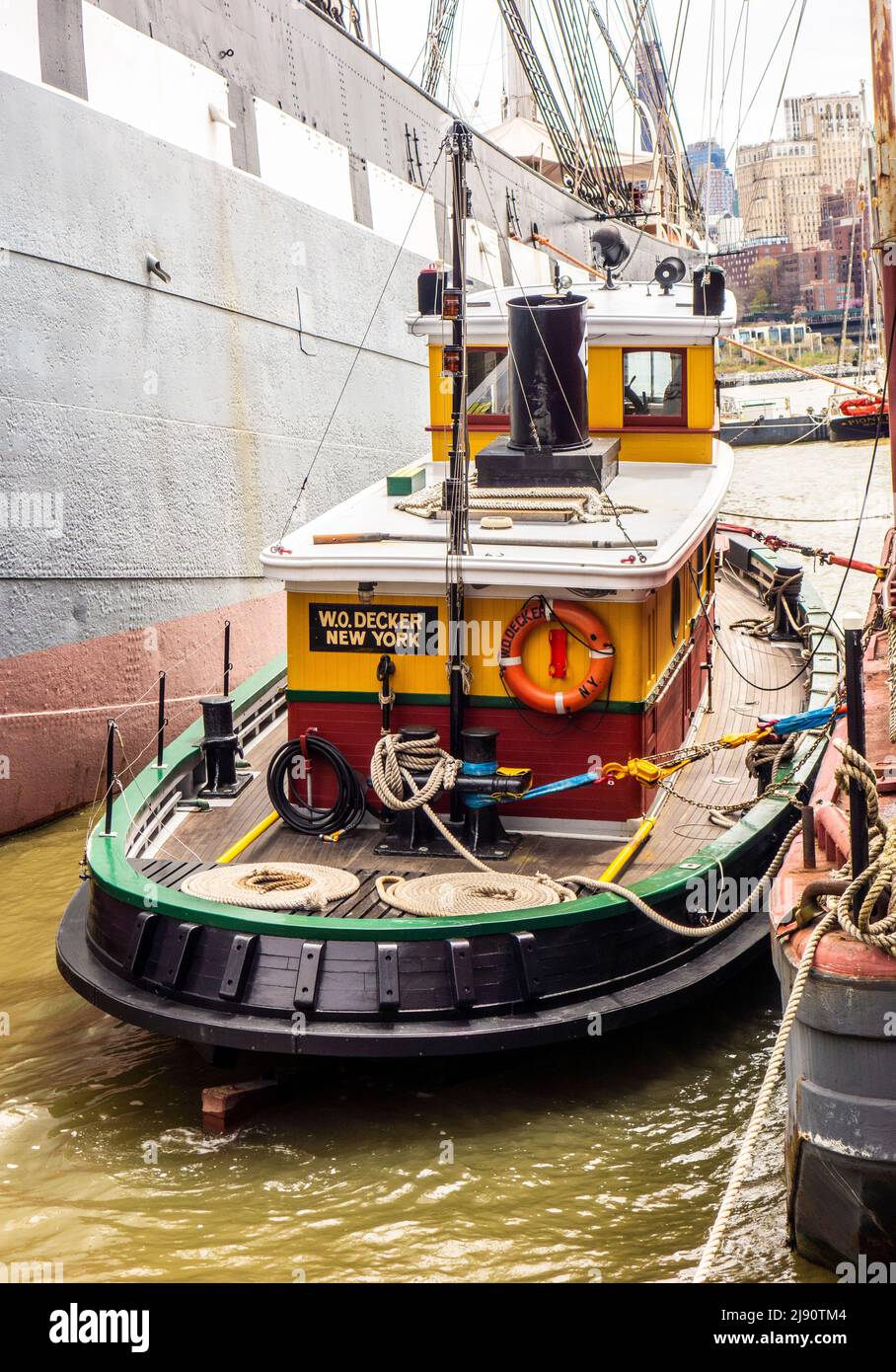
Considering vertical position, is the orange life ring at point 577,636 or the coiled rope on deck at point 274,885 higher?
the orange life ring at point 577,636

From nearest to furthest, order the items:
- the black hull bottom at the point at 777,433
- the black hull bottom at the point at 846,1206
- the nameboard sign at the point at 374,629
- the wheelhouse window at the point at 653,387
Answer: the black hull bottom at the point at 846,1206
the nameboard sign at the point at 374,629
the wheelhouse window at the point at 653,387
the black hull bottom at the point at 777,433

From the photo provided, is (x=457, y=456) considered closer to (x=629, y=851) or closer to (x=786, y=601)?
(x=629, y=851)

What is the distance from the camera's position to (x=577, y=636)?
27.7 ft

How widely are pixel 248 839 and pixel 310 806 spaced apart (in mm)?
483

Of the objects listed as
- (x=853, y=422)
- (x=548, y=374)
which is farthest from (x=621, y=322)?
(x=853, y=422)

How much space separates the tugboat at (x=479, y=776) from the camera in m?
7.04

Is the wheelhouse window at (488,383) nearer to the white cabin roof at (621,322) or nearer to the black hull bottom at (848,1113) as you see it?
the white cabin roof at (621,322)

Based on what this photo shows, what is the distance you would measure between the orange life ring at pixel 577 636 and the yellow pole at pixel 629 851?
2.79 feet

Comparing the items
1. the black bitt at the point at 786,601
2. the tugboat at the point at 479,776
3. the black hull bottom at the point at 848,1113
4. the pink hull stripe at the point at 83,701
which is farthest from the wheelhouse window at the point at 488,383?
the black hull bottom at the point at 848,1113

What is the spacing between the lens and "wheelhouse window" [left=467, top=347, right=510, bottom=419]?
1148cm

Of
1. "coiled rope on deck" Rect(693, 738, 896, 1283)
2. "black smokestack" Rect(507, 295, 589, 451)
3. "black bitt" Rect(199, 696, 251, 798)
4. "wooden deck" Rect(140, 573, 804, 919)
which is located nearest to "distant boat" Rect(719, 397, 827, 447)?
"black smokestack" Rect(507, 295, 589, 451)

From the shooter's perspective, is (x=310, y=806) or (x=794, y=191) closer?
(x=310, y=806)
